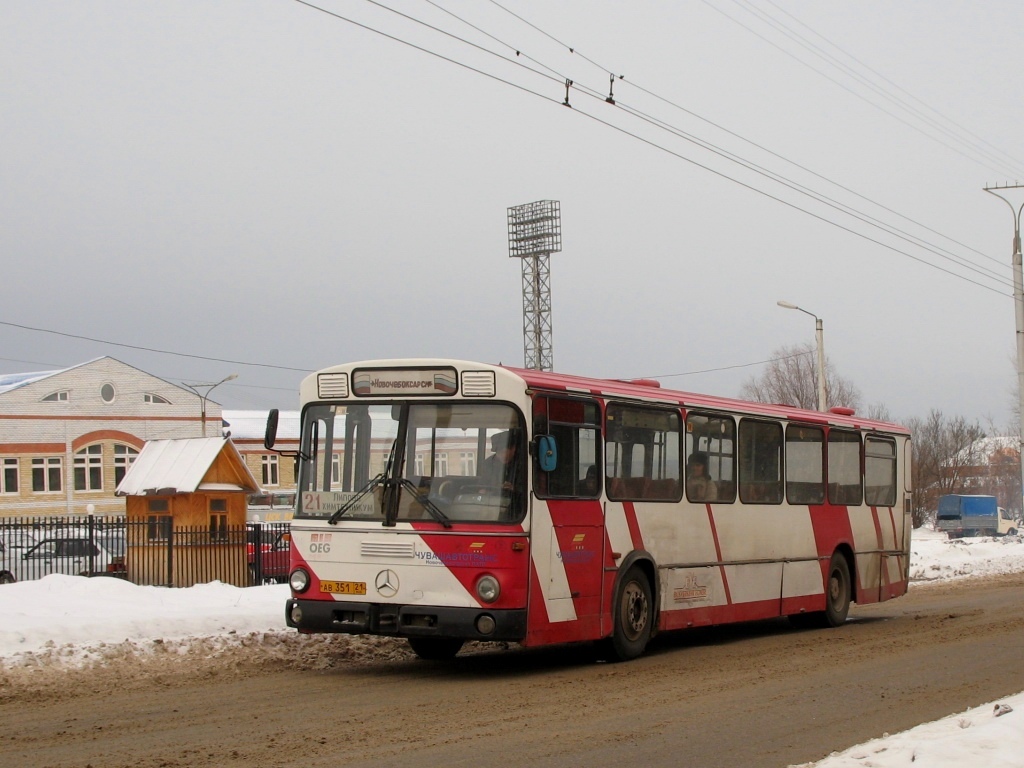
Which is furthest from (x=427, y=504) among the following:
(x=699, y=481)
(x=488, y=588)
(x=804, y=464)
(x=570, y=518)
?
(x=804, y=464)

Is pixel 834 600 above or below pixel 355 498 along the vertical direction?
below

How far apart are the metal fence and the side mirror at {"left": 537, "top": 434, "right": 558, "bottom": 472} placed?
34.0 ft

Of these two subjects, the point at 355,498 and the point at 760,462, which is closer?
the point at 355,498

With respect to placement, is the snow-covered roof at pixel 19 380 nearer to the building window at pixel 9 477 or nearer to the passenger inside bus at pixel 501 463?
the building window at pixel 9 477

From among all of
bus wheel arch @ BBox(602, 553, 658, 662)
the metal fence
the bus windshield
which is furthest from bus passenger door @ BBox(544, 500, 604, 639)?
the metal fence

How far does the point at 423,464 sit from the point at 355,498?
757mm

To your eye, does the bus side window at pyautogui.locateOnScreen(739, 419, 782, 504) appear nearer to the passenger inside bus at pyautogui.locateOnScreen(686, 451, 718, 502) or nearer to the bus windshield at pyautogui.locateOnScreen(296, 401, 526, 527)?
the passenger inside bus at pyautogui.locateOnScreen(686, 451, 718, 502)

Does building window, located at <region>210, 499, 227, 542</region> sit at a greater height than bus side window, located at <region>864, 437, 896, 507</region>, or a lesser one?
lesser

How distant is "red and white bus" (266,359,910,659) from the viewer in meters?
11.2

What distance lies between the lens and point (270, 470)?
78500mm

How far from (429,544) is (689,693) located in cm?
258

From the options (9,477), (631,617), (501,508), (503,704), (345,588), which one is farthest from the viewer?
(9,477)

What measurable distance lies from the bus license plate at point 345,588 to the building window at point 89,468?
58.4m

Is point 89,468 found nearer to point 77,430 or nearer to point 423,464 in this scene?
point 77,430
